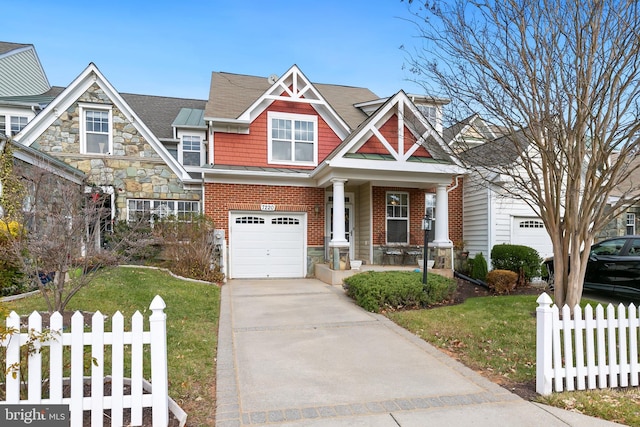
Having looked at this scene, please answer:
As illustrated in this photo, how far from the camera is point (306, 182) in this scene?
1309cm

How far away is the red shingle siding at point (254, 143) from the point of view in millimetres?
12930

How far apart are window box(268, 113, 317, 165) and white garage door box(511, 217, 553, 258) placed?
728 centimetres

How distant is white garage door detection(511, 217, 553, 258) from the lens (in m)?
12.8

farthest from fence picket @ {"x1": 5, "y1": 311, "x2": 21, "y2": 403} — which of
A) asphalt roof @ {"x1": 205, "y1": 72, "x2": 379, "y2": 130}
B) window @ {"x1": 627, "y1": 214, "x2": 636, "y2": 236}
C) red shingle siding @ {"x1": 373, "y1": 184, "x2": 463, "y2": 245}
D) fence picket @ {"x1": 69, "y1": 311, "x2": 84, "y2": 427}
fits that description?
window @ {"x1": 627, "y1": 214, "x2": 636, "y2": 236}

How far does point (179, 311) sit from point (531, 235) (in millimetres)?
11437

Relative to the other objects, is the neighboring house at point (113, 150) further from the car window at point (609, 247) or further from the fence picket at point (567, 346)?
the car window at point (609, 247)

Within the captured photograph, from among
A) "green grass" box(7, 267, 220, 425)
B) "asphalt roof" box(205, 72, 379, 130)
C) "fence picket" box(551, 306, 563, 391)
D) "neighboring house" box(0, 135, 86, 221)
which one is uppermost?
"asphalt roof" box(205, 72, 379, 130)

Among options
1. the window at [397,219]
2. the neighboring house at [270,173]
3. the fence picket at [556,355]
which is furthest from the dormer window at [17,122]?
the fence picket at [556,355]

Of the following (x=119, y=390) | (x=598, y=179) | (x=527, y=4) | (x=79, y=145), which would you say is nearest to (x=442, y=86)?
(x=527, y=4)

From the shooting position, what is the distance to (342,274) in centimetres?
1081

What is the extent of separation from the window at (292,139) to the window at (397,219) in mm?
3154

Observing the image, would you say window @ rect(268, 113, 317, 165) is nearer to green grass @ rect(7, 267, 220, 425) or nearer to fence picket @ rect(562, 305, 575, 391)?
green grass @ rect(7, 267, 220, 425)

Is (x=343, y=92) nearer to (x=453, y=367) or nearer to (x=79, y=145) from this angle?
(x=79, y=145)

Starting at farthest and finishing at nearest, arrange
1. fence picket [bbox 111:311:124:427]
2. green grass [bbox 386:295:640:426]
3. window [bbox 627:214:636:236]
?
window [bbox 627:214:636:236], green grass [bbox 386:295:640:426], fence picket [bbox 111:311:124:427]
